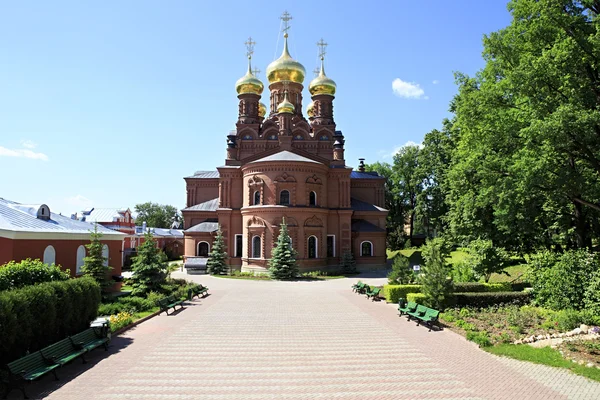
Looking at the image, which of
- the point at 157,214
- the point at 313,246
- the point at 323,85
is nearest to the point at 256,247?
the point at 313,246

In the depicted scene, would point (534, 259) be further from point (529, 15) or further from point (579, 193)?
point (529, 15)

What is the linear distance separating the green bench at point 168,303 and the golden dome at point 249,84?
1151 inches

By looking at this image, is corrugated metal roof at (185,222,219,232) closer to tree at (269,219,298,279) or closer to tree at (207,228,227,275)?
tree at (207,228,227,275)

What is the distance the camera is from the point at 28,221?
1683cm

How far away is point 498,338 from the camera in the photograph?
1226 cm

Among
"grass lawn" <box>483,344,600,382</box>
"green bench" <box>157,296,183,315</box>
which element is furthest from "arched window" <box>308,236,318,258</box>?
"grass lawn" <box>483,344,600,382</box>

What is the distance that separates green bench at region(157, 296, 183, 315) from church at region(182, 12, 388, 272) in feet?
48.1

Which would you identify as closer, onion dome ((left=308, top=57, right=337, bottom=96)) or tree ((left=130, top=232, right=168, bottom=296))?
tree ((left=130, top=232, right=168, bottom=296))

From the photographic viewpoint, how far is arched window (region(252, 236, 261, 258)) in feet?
110

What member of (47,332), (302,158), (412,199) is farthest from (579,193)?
(412,199)

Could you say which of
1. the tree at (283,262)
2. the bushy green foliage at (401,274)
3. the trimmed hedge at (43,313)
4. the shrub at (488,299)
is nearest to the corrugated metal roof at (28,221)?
→ the trimmed hedge at (43,313)

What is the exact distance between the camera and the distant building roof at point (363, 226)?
3822 cm

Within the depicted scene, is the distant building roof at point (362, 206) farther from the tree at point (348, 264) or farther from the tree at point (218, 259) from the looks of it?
the tree at point (218, 259)

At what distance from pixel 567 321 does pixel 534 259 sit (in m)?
5.27
